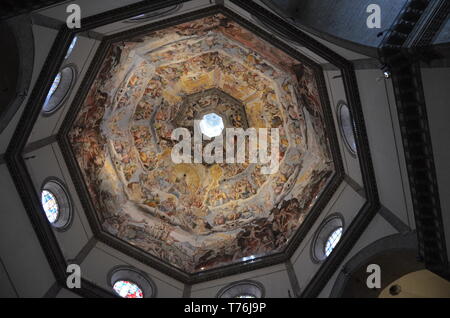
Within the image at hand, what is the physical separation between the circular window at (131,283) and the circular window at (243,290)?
8.36 ft

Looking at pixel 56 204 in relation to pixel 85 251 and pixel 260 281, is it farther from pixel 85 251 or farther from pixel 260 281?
pixel 260 281

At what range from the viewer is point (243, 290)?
16406 millimetres

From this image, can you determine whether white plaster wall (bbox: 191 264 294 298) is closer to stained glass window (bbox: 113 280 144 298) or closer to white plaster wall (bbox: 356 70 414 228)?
stained glass window (bbox: 113 280 144 298)

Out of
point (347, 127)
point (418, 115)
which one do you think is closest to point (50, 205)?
point (347, 127)

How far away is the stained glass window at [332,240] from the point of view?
1522cm

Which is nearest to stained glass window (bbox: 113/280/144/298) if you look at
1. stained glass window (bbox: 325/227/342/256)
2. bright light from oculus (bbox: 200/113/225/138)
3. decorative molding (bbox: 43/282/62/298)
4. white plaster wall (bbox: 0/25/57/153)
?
decorative molding (bbox: 43/282/62/298)

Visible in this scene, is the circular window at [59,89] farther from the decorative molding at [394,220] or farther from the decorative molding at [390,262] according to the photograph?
the decorative molding at [394,220]

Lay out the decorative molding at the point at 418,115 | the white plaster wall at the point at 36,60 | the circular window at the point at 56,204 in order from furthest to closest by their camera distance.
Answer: the circular window at the point at 56,204 → the white plaster wall at the point at 36,60 → the decorative molding at the point at 418,115

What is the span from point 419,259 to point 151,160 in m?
13.6

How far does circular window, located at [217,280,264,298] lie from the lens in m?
16.2

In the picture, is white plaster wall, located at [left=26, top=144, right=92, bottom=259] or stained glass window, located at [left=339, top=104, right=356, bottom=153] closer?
white plaster wall, located at [left=26, top=144, right=92, bottom=259]

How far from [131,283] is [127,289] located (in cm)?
29

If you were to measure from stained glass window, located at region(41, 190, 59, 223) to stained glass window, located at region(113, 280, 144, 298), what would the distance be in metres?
3.17

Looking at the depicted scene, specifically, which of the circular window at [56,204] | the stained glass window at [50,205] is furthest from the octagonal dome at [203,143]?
the stained glass window at [50,205]
